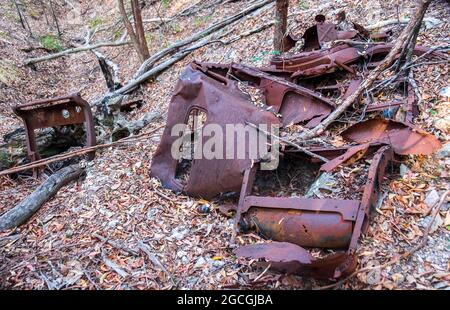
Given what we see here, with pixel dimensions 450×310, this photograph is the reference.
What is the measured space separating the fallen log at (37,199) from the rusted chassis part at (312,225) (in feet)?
6.96

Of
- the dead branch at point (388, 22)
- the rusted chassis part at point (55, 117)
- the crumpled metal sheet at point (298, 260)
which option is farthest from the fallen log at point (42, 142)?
the dead branch at point (388, 22)

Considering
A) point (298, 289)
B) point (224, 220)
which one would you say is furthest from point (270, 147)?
point (298, 289)

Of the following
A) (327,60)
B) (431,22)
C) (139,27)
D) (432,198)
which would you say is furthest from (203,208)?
(139,27)

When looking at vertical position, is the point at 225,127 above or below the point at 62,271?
above

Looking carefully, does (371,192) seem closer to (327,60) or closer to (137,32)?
(327,60)

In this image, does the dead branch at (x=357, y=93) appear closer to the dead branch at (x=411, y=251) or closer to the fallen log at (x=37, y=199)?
the dead branch at (x=411, y=251)

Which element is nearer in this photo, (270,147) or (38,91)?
(270,147)

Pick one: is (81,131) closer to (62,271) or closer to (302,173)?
(62,271)

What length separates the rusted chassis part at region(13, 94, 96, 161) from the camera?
468 cm

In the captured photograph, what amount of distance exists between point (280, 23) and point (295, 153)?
2927mm

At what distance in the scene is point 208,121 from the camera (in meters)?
3.27

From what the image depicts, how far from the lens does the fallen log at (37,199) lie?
11.0ft
